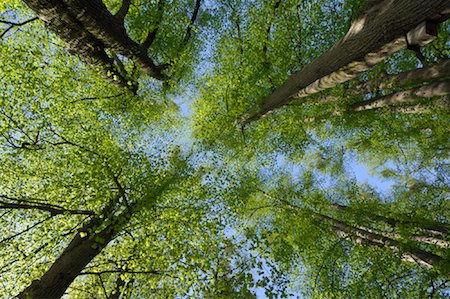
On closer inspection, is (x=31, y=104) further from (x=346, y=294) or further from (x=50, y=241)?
(x=346, y=294)

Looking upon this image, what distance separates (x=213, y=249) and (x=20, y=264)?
4.56 m

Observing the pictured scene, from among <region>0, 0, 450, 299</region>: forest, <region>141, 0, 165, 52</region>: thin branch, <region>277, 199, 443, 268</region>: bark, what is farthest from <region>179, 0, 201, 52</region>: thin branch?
<region>277, 199, 443, 268</region>: bark

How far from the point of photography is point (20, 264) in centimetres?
629

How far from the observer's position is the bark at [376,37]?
2857mm

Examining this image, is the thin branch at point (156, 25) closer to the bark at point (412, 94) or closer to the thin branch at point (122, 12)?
the thin branch at point (122, 12)

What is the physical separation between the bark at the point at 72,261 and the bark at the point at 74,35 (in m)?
4.69

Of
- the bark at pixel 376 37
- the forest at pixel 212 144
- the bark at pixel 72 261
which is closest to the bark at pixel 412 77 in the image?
the forest at pixel 212 144

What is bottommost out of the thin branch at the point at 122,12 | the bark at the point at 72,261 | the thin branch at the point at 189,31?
the bark at the point at 72,261

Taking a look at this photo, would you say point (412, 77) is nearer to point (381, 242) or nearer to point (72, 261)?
point (381, 242)

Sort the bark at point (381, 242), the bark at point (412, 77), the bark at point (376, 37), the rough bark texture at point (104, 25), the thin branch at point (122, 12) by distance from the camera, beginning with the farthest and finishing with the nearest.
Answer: the thin branch at point (122, 12)
the rough bark texture at point (104, 25)
the bark at point (381, 242)
the bark at point (412, 77)
the bark at point (376, 37)

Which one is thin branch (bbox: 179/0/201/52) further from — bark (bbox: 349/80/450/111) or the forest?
bark (bbox: 349/80/450/111)

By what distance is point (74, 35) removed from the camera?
695 centimetres

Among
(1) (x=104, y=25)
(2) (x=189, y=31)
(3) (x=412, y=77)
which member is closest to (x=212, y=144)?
(2) (x=189, y=31)

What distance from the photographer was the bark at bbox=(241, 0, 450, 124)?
2857mm
